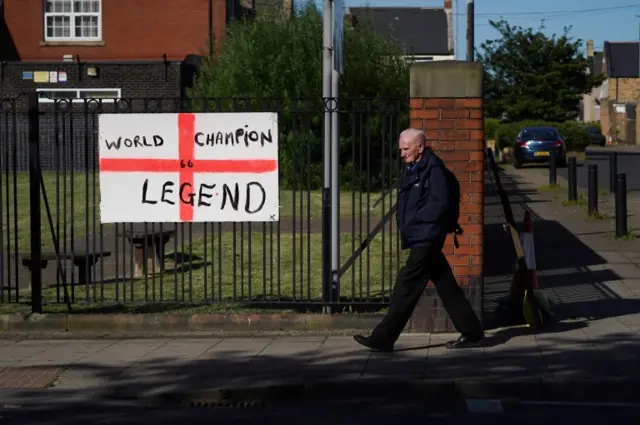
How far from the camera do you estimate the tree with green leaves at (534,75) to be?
52.6 metres

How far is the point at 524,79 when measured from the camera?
174 ft

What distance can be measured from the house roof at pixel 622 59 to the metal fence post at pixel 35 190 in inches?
3094

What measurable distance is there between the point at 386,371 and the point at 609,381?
62.9 inches

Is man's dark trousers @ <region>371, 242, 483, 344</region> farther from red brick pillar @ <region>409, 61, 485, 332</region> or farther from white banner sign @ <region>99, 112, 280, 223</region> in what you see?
white banner sign @ <region>99, 112, 280, 223</region>

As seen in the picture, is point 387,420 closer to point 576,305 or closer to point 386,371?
point 386,371

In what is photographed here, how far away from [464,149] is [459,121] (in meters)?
0.25

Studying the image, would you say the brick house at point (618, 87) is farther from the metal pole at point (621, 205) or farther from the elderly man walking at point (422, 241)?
the elderly man walking at point (422, 241)

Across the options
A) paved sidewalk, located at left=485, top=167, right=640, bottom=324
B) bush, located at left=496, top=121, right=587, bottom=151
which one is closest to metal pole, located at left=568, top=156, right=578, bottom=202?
paved sidewalk, located at left=485, top=167, right=640, bottom=324

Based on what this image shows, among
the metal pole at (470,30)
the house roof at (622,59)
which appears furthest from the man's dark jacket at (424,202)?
the house roof at (622,59)

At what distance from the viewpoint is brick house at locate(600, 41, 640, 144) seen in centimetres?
7919

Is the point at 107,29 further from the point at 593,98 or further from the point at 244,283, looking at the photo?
the point at 593,98

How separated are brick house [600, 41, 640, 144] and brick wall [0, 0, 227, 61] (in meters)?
48.8

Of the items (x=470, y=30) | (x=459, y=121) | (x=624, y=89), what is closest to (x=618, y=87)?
(x=624, y=89)

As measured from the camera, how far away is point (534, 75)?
173 ft
